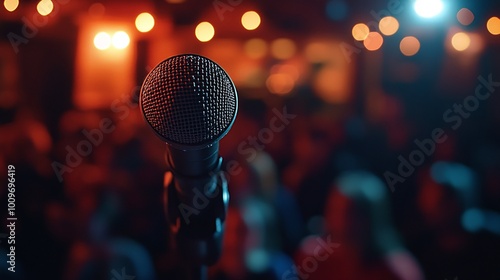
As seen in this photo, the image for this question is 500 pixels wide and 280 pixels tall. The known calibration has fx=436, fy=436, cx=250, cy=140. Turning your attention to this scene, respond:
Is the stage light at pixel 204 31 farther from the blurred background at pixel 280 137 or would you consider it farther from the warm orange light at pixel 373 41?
the warm orange light at pixel 373 41

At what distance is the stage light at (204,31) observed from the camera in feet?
13.2

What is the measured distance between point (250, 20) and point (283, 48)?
42 centimetres

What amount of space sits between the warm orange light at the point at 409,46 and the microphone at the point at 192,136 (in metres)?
3.81

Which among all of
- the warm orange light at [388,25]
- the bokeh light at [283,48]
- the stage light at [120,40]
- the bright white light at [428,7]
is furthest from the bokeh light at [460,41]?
the stage light at [120,40]

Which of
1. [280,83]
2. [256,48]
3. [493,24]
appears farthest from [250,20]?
[493,24]

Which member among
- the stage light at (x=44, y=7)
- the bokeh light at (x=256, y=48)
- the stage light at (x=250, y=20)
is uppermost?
the stage light at (x=44, y=7)

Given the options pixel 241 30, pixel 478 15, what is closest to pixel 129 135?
pixel 241 30

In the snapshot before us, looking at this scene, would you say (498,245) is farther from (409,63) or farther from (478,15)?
(478,15)

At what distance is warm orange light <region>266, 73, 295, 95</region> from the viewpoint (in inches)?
162

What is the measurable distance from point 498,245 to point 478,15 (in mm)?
2264

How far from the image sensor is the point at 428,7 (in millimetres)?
3895

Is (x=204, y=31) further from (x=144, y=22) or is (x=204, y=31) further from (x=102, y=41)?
(x=102, y=41)

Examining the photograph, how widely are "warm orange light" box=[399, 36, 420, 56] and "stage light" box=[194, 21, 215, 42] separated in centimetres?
180

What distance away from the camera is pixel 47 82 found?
143 inches
